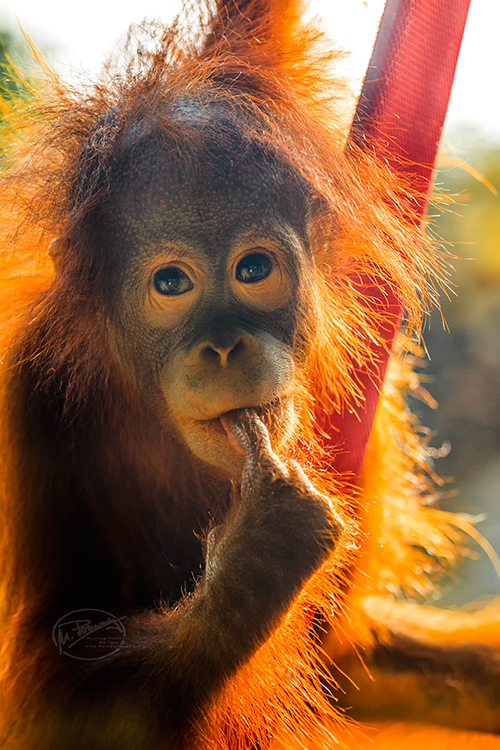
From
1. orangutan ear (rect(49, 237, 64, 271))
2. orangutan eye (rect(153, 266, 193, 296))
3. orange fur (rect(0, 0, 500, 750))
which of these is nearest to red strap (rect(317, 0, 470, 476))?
orange fur (rect(0, 0, 500, 750))

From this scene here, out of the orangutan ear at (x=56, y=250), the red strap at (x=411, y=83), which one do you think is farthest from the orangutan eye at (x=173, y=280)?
the red strap at (x=411, y=83)

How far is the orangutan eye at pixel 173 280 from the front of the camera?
3.00ft

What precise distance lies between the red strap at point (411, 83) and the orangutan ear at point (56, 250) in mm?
494

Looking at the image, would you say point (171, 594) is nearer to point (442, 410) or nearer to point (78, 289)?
point (78, 289)

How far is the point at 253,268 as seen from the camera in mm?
939

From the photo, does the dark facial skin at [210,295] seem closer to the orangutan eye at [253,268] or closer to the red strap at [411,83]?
the orangutan eye at [253,268]

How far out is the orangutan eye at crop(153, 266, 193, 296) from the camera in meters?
0.92

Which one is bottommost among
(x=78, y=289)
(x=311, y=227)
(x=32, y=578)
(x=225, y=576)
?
(x=32, y=578)

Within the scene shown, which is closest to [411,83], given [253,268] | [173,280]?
[253,268]

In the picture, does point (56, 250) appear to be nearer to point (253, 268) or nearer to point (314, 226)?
point (253, 268)

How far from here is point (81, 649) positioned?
0.93m

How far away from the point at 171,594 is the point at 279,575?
0.30 m

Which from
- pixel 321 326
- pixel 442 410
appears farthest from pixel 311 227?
pixel 442 410

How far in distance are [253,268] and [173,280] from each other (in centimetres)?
12
